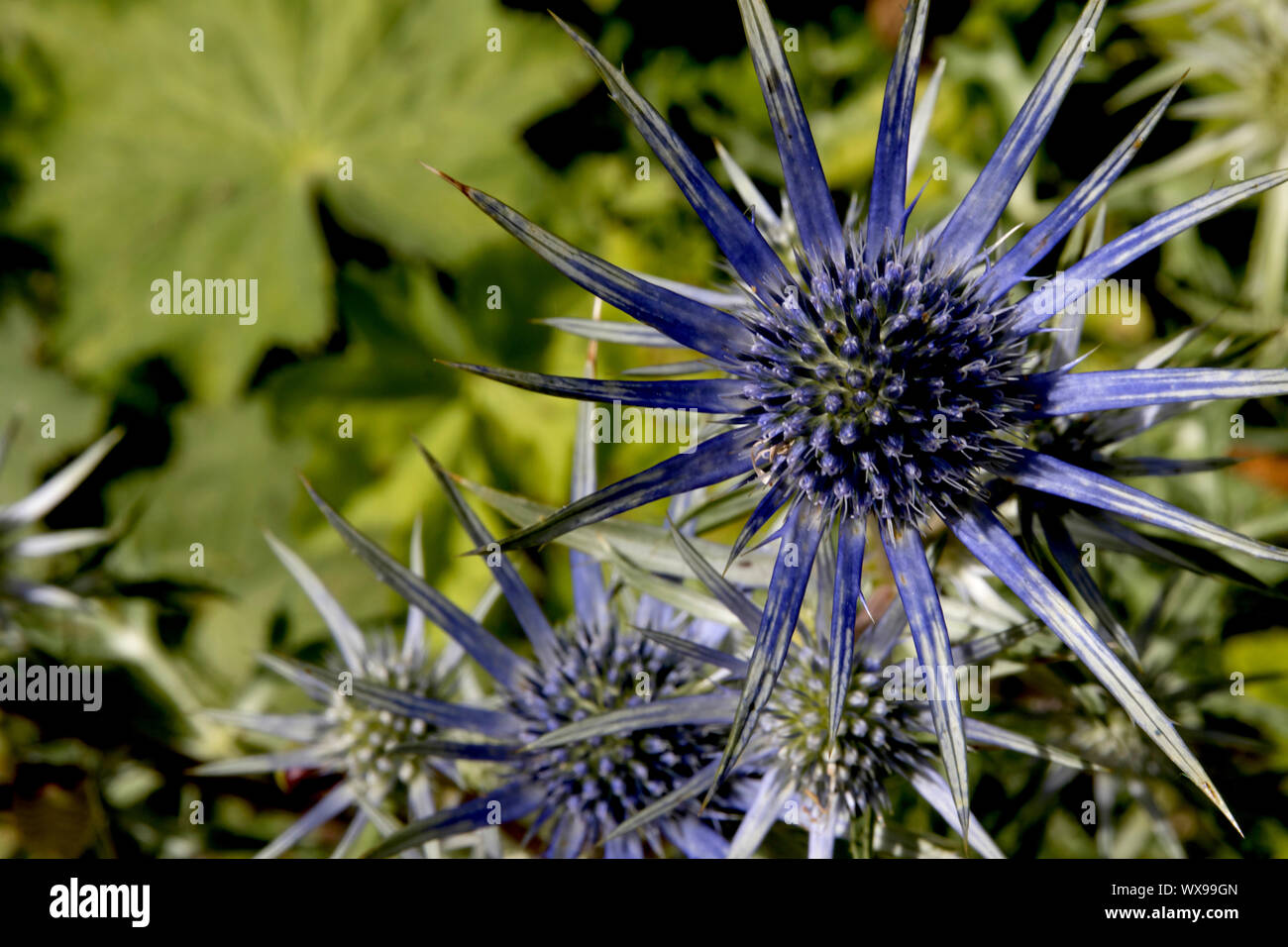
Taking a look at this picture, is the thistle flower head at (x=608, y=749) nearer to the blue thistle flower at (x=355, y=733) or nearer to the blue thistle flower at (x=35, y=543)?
the blue thistle flower at (x=355, y=733)

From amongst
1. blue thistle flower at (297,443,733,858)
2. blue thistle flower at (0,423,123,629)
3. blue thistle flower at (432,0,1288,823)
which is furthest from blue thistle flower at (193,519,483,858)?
blue thistle flower at (432,0,1288,823)

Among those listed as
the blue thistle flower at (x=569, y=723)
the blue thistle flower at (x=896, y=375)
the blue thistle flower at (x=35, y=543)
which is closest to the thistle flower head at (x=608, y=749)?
the blue thistle flower at (x=569, y=723)

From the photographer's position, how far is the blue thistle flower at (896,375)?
3.24 ft

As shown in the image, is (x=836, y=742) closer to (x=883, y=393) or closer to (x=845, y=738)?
(x=845, y=738)

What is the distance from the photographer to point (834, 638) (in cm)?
100

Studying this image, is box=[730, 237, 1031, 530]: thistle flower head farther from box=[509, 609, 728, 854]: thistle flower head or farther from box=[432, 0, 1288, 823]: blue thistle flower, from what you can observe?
box=[509, 609, 728, 854]: thistle flower head

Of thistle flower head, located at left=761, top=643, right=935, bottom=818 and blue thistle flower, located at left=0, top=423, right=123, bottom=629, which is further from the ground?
blue thistle flower, located at left=0, top=423, right=123, bottom=629

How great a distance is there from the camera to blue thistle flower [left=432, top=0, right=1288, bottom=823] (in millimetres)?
987

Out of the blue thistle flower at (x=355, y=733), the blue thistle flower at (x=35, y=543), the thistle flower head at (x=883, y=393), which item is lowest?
the blue thistle flower at (x=355, y=733)

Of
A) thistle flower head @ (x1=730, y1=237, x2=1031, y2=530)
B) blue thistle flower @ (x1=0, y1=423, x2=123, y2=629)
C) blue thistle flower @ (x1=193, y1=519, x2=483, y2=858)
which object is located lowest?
blue thistle flower @ (x1=193, y1=519, x2=483, y2=858)

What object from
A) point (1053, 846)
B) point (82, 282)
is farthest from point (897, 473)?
point (82, 282)

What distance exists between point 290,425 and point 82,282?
0.81m

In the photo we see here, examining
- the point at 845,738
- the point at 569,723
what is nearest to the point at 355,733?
the point at 569,723

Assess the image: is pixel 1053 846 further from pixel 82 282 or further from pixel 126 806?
pixel 82 282
